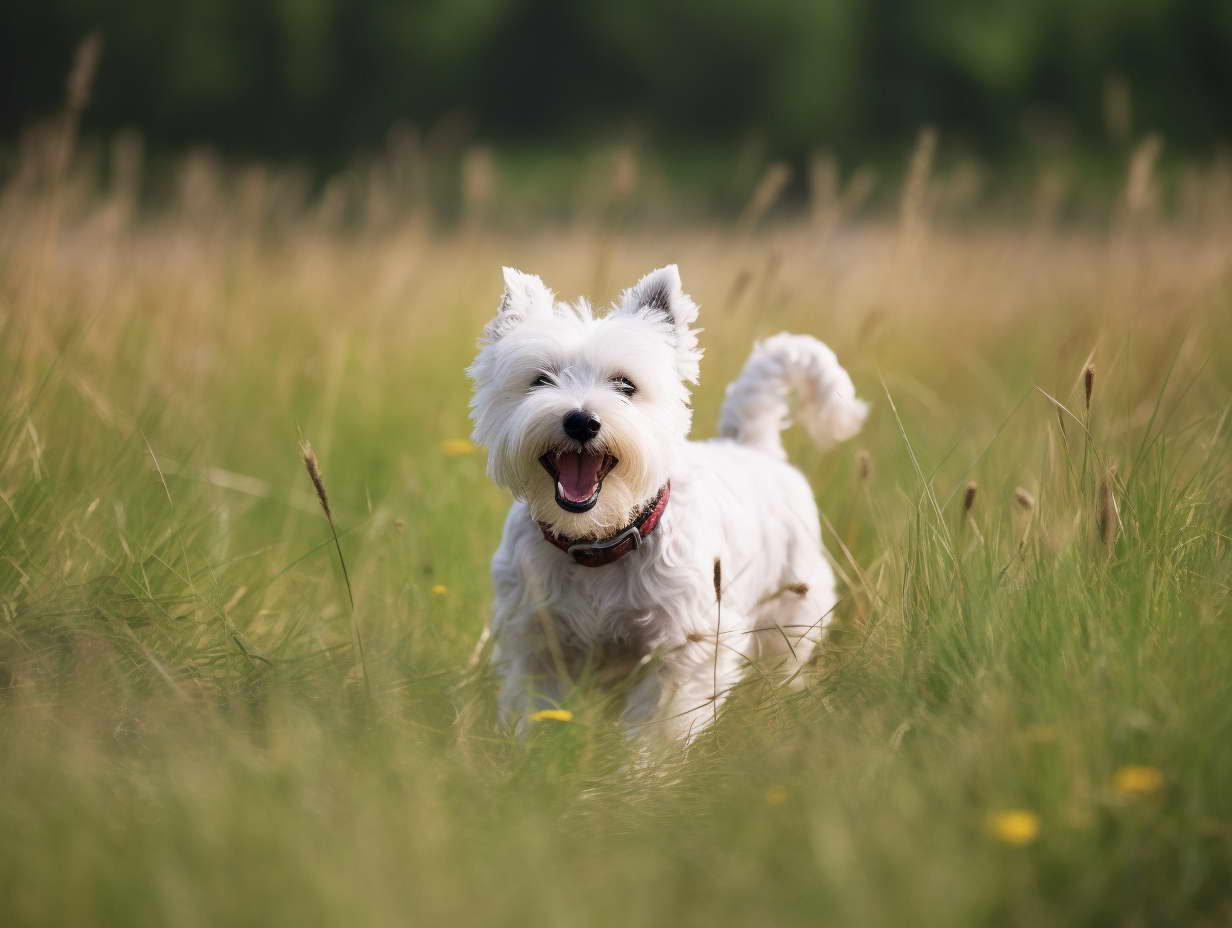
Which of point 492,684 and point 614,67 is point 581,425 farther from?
point 614,67

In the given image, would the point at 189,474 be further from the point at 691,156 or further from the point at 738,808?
the point at 691,156

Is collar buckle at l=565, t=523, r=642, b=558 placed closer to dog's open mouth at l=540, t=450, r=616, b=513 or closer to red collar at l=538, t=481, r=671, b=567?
red collar at l=538, t=481, r=671, b=567

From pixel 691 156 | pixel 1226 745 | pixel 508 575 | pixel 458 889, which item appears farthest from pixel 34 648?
pixel 691 156

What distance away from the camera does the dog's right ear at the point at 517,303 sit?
3465mm

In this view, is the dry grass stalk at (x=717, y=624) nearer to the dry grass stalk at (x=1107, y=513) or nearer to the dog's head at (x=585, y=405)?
the dog's head at (x=585, y=405)

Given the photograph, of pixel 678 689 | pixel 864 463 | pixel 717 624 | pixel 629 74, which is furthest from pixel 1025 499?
pixel 629 74

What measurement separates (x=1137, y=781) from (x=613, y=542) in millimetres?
1579

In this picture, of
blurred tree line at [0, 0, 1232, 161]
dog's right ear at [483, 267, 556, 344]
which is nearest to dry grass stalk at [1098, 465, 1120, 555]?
dog's right ear at [483, 267, 556, 344]

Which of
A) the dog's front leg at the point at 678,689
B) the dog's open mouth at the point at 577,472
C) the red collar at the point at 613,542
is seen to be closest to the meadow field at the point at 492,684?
the dog's front leg at the point at 678,689

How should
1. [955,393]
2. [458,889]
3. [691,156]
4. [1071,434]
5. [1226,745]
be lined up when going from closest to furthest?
[458,889] < [1226,745] < [1071,434] < [955,393] < [691,156]

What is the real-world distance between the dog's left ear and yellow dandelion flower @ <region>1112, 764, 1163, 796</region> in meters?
1.71

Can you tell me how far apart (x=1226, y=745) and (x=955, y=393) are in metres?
4.37

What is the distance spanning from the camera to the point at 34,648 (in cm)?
291

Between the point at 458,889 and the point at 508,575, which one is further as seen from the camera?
the point at 508,575
